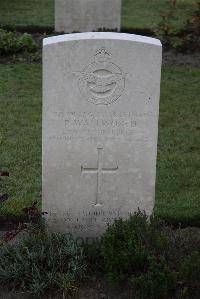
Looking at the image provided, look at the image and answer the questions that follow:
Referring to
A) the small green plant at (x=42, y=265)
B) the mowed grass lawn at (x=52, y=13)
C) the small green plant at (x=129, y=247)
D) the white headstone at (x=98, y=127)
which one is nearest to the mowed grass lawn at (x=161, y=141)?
the white headstone at (x=98, y=127)

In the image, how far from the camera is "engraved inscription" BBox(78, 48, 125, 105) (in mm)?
5004

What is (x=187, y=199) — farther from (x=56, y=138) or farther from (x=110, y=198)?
(x=56, y=138)

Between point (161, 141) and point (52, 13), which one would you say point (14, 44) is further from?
point (161, 141)

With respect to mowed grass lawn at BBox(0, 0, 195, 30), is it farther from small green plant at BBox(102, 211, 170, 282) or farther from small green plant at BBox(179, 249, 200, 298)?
small green plant at BBox(179, 249, 200, 298)

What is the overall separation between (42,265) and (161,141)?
3258 millimetres

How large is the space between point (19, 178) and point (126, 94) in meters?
2.06

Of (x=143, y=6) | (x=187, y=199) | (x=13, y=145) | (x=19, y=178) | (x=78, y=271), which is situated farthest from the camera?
(x=143, y=6)

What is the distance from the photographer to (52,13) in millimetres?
15289

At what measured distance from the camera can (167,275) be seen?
451cm

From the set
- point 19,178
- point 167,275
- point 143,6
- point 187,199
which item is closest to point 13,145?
point 19,178

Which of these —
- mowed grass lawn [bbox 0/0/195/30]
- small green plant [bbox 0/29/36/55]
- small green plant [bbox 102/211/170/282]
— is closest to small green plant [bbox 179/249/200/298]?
small green plant [bbox 102/211/170/282]

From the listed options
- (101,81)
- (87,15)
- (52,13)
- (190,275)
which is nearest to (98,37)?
(101,81)

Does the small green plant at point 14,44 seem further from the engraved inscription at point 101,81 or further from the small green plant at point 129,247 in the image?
the small green plant at point 129,247

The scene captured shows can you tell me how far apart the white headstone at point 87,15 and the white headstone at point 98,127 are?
7419mm
